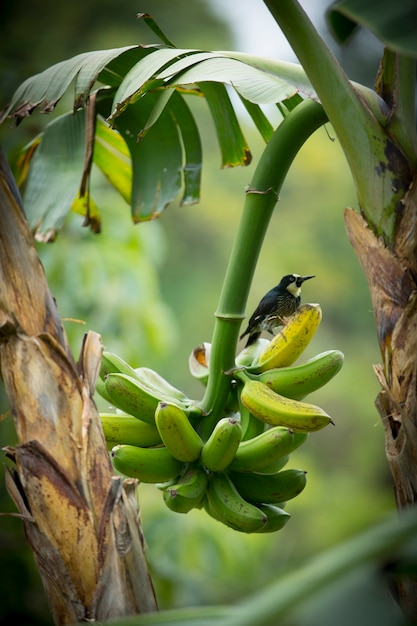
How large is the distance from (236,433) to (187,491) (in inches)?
4.5

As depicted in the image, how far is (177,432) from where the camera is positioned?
2.68 feet

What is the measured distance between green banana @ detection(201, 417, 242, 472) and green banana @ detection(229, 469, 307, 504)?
2.8 inches

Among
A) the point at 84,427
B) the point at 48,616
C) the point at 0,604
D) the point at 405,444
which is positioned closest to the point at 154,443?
the point at 84,427

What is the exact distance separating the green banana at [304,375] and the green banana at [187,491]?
0.15 meters

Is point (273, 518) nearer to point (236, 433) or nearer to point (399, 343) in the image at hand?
point (236, 433)

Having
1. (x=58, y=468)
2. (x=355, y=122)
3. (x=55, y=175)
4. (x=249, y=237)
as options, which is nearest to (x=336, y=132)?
(x=355, y=122)

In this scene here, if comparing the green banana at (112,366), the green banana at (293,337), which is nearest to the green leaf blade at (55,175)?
the green banana at (112,366)

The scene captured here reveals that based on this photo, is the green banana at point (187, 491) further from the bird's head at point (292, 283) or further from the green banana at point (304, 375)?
the bird's head at point (292, 283)

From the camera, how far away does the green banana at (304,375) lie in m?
0.87

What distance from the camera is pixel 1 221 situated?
0.74 metres

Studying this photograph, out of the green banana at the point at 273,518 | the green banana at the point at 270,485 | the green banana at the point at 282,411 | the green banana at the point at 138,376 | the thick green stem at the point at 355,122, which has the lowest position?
the green banana at the point at 273,518

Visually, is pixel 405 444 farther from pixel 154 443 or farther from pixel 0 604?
pixel 0 604

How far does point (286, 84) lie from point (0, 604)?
177 centimetres

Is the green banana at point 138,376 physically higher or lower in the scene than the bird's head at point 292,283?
higher
